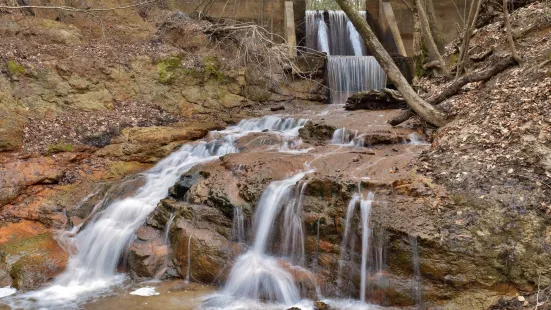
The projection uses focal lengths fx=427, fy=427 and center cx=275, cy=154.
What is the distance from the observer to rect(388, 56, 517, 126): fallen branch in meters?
7.55

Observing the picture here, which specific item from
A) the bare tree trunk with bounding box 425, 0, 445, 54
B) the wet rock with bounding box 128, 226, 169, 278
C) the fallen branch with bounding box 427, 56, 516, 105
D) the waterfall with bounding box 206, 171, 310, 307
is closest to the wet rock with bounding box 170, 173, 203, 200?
the wet rock with bounding box 128, 226, 169, 278

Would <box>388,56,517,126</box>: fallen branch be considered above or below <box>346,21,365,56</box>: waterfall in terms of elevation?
below

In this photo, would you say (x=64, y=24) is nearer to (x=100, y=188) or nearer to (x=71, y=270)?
(x=100, y=188)

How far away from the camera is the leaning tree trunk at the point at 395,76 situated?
795 cm

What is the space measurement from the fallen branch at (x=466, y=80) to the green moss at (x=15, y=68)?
8.51 m

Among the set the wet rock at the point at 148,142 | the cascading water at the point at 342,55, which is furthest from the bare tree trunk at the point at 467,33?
the wet rock at the point at 148,142

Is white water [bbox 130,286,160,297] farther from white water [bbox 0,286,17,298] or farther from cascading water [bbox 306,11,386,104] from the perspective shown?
cascading water [bbox 306,11,386,104]

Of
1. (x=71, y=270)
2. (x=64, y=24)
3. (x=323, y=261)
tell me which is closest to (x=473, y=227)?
(x=323, y=261)

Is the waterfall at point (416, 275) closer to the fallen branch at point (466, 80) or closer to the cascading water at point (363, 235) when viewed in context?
the cascading water at point (363, 235)

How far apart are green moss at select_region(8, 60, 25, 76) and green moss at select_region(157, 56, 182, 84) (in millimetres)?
3292

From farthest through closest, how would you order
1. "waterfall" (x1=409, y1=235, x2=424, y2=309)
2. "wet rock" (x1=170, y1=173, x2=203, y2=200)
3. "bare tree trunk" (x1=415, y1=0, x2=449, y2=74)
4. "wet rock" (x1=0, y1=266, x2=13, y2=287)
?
"bare tree trunk" (x1=415, y1=0, x2=449, y2=74)
"wet rock" (x1=170, y1=173, x2=203, y2=200)
"wet rock" (x1=0, y1=266, x2=13, y2=287)
"waterfall" (x1=409, y1=235, x2=424, y2=309)

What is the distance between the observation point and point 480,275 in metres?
4.83

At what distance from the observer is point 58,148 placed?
8.80 meters

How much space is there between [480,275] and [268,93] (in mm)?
9434
